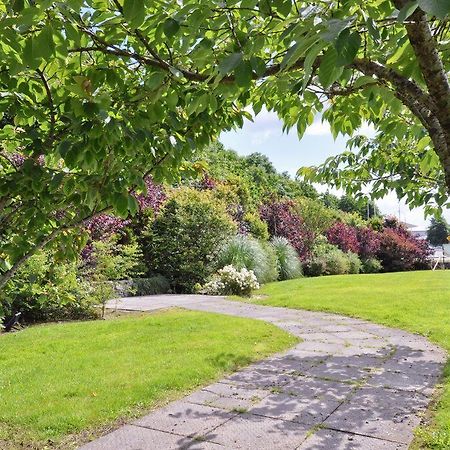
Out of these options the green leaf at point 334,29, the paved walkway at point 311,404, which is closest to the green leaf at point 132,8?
the green leaf at point 334,29

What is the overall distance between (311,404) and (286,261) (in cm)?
1172

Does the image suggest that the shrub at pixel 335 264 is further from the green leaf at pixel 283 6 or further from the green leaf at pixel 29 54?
the green leaf at pixel 29 54

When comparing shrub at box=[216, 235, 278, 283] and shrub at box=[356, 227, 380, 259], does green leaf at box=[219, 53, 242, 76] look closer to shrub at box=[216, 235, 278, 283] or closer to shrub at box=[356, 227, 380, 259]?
shrub at box=[216, 235, 278, 283]

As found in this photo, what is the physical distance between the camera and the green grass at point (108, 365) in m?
3.70

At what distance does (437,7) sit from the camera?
2.55ft

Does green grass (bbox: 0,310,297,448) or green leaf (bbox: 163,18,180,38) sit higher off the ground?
green leaf (bbox: 163,18,180,38)

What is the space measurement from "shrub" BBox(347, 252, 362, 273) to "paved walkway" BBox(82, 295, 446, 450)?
39.8 feet

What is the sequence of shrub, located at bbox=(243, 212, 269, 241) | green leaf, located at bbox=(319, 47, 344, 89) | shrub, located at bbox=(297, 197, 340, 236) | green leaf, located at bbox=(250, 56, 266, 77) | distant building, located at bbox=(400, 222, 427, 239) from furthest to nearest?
distant building, located at bbox=(400, 222, 427, 239), shrub, located at bbox=(297, 197, 340, 236), shrub, located at bbox=(243, 212, 269, 241), green leaf, located at bbox=(250, 56, 266, 77), green leaf, located at bbox=(319, 47, 344, 89)

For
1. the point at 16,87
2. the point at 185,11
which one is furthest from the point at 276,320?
the point at 185,11

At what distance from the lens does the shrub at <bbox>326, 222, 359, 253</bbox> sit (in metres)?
19.6

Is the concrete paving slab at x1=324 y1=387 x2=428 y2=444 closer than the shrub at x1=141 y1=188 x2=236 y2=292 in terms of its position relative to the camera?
Yes

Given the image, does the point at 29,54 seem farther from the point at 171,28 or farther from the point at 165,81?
the point at 165,81

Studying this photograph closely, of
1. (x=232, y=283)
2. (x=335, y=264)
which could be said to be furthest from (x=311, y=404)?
(x=335, y=264)

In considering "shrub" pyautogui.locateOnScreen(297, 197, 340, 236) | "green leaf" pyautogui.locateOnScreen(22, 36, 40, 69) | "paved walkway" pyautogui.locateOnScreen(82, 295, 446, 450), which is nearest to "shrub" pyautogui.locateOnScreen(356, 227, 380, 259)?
"shrub" pyautogui.locateOnScreen(297, 197, 340, 236)
